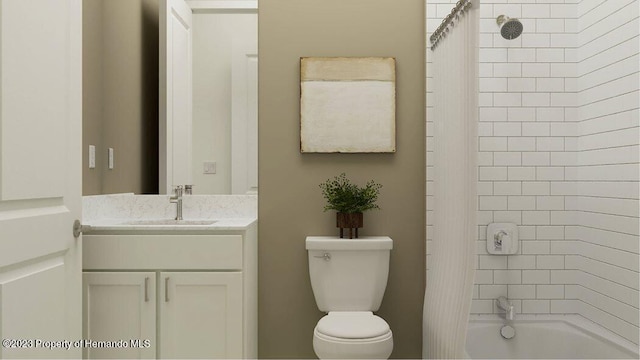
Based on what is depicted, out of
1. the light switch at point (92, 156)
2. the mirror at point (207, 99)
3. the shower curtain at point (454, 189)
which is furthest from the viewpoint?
the mirror at point (207, 99)

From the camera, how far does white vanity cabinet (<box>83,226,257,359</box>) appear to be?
2.12m

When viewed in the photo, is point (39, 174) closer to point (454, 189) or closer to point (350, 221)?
point (350, 221)

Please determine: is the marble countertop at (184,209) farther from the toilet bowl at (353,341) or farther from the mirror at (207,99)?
the toilet bowl at (353,341)

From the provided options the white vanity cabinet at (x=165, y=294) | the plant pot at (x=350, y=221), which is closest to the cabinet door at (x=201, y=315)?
the white vanity cabinet at (x=165, y=294)

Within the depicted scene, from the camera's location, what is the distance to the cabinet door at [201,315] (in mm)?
2133

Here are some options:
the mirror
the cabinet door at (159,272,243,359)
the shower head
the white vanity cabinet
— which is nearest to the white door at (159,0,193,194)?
the mirror

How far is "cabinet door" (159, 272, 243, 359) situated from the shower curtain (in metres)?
0.94

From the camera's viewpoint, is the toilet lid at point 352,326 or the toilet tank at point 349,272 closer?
the toilet lid at point 352,326

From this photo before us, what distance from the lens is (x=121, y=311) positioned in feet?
6.96

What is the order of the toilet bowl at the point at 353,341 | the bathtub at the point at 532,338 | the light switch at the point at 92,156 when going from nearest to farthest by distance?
the toilet bowl at the point at 353,341 → the light switch at the point at 92,156 → the bathtub at the point at 532,338

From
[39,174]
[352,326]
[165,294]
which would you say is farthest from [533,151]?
[39,174]

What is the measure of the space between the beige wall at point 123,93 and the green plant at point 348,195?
985 mm

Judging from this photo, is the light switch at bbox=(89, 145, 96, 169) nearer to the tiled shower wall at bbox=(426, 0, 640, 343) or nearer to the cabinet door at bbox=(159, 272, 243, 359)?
the cabinet door at bbox=(159, 272, 243, 359)

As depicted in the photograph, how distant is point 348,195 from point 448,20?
3.23 feet
